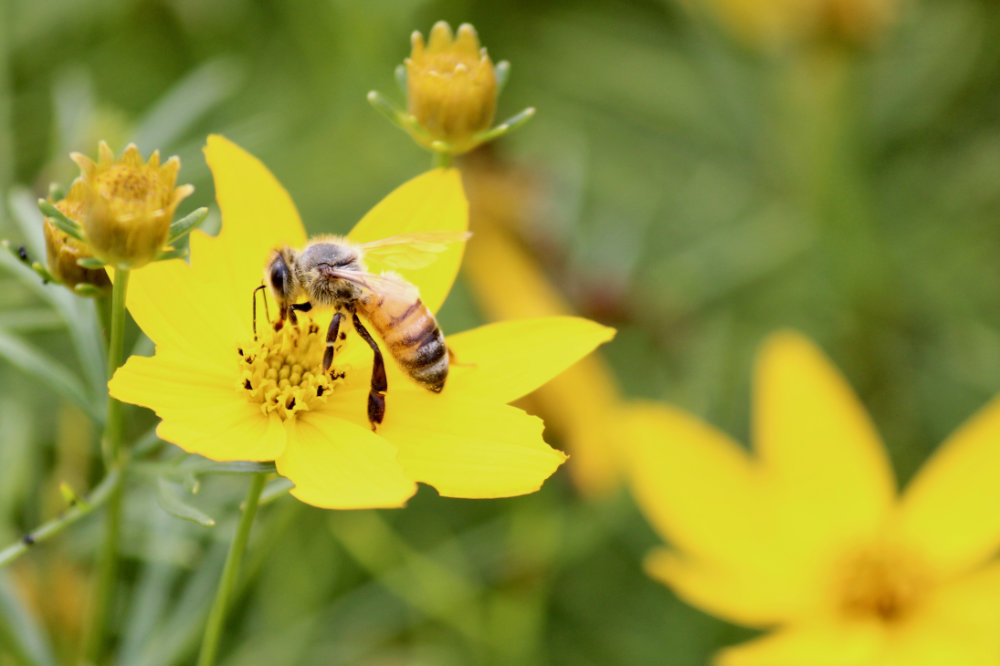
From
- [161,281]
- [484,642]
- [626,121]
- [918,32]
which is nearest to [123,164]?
[161,281]

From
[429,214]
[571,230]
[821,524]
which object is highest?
[429,214]

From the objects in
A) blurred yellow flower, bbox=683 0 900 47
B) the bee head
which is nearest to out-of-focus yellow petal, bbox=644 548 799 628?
the bee head

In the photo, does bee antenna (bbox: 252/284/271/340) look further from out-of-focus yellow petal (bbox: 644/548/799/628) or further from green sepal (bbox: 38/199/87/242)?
out-of-focus yellow petal (bbox: 644/548/799/628)

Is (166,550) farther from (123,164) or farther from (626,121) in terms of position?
(626,121)

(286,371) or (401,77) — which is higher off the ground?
(401,77)

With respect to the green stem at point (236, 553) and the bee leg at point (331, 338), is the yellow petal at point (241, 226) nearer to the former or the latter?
the bee leg at point (331, 338)

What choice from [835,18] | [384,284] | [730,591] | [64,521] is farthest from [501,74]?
[835,18]

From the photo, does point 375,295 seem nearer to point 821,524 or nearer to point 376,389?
point 376,389

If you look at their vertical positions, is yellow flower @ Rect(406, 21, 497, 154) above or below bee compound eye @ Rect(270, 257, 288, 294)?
above
